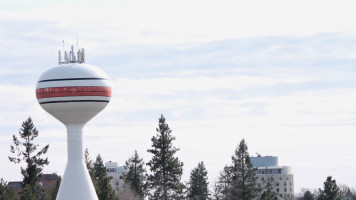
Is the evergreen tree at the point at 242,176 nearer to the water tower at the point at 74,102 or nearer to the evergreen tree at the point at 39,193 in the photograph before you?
the evergreen tree at the point at 39,193

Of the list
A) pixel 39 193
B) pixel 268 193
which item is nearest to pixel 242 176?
pixel 268 193

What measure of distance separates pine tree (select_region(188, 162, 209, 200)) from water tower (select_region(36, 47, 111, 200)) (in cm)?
7018

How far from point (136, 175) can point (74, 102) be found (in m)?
63.4

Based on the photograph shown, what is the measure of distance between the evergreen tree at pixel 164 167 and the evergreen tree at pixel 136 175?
14.8m

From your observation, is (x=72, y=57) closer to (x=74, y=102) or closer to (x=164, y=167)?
(x=74, y=102)

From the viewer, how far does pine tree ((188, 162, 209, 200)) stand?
122950 mm

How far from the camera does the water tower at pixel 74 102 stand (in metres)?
52.0

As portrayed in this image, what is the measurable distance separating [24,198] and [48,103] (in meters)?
27.9

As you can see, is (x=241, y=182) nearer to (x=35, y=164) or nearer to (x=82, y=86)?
(x=35, y=164)

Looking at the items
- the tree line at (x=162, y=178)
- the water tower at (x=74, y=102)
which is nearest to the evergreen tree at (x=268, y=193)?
the tree line at (x=162, y=178)

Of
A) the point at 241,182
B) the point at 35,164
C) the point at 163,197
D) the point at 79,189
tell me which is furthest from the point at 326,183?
the point at 79,189

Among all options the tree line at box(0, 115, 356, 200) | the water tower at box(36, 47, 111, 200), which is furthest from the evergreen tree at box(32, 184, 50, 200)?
the water tower at box(36, 47, 111, 200)

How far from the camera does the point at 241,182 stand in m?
98.4

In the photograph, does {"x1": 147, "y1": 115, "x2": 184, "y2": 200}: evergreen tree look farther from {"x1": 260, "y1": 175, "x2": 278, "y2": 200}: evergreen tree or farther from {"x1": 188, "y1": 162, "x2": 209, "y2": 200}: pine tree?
{"x1": 188, "y1": 162, "x2": 209, "y2": 200}: pine tree
